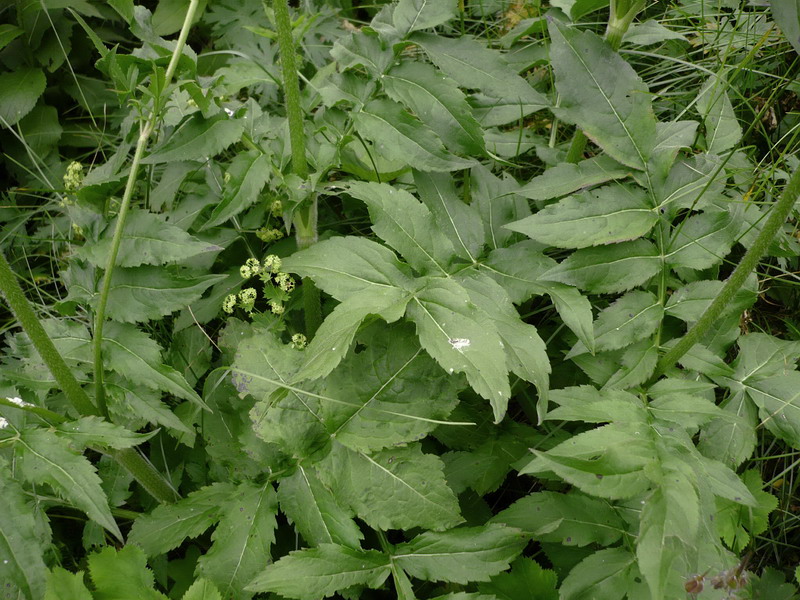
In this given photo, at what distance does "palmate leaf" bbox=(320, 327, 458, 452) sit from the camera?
1943 mm

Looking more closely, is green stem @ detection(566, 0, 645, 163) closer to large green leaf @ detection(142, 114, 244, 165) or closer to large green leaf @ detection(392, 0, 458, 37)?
large green leaf @ detection(392, 0, 458, 37)

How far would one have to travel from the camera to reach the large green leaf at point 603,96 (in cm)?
205

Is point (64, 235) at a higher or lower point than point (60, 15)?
lower

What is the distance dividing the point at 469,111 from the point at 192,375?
56.0 inches

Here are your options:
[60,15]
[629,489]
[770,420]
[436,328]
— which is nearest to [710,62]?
[770,420]

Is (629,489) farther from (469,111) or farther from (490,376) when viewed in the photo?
(469,111)

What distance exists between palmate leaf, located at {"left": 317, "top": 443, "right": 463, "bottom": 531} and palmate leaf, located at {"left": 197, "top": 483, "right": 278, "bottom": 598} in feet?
0.69

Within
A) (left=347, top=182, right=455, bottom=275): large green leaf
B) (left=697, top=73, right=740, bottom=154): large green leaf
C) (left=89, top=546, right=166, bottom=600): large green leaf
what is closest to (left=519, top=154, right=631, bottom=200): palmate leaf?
(left=347, top=182, right=455, bottom=275): large green leaf

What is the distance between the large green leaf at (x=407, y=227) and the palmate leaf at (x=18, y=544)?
1226 millimetres

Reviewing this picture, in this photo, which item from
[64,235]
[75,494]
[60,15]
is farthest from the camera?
[60,15]

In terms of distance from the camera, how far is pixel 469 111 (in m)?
Answer: 2.06

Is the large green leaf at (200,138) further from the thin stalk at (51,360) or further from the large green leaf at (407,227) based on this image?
the thin stalk at (51,360)

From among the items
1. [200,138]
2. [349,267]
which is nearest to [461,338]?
[349,267]

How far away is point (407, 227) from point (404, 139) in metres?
0.29
